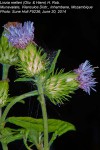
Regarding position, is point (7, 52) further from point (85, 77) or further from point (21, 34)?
point (85, 77)

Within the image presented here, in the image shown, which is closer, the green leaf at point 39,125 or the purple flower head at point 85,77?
the green leaf at point 39,125

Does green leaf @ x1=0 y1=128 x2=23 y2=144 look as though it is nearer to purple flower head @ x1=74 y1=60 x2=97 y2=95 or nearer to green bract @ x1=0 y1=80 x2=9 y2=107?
green bract @ x1=0 y1=80 x2=9 y2=107

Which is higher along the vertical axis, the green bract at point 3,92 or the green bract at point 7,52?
the green bract at point 7,52

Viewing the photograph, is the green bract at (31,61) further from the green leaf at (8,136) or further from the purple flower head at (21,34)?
the green leaf at (8,136)

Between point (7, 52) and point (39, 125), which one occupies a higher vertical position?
point (7, 52)

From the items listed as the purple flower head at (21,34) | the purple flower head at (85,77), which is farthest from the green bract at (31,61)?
the purple flower head at (85,77)

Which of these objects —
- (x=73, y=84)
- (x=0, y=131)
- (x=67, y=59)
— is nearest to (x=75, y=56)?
(x=67, y=59)

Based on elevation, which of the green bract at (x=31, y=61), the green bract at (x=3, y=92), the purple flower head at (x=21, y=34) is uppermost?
the purple flower head at (x=21, y=34)

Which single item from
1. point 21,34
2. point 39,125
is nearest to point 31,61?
point 21,34
